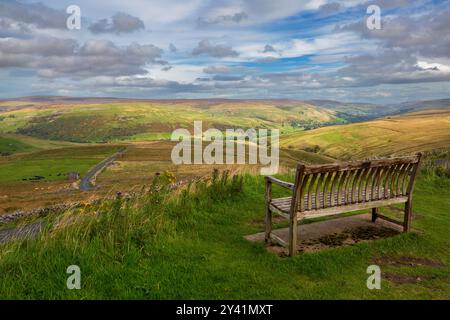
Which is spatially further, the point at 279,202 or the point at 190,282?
the point at 279,202

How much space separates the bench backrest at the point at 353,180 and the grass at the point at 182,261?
34.1 inches

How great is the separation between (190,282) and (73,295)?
153 cm

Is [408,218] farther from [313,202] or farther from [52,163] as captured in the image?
[52,163]

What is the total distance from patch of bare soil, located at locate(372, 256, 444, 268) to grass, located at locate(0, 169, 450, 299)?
13cm

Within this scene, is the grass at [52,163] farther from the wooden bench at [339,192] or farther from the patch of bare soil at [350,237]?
the wooden bench at [339,192]

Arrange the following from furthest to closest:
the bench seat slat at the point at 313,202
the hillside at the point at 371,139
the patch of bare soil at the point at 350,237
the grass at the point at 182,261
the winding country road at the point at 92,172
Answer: the hillside at the point at 371,139
the winding country road at the point at 92,172
the patch of bare soil at the point at 350,237
the bench seat slat at the point at 313,202
the grass at the point at 182,261

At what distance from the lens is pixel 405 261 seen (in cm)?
622

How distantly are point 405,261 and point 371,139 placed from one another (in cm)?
14022

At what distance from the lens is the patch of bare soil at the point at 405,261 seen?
6.07 m

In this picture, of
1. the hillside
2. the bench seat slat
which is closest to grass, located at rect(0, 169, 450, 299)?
the bench seat slat

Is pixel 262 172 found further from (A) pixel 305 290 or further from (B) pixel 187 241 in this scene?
(A) pixel 305 290

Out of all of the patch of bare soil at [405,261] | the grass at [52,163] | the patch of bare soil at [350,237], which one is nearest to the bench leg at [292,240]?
the patch of bare soil at [350,237]
